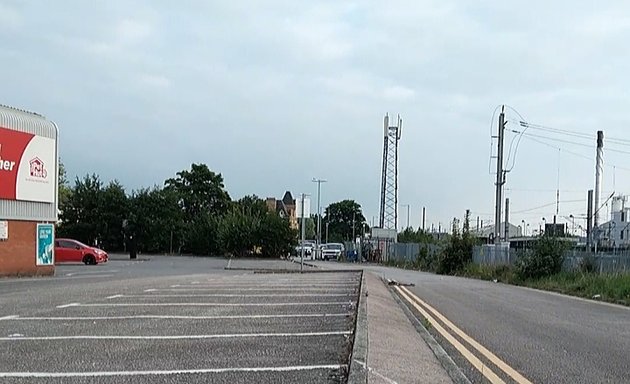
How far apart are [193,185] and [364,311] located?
87346 mm

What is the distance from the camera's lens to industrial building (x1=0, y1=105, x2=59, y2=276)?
1107 inches

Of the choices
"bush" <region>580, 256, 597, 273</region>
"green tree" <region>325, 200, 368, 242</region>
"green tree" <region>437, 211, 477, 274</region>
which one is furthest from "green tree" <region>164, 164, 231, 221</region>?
"bush" <region>580, 256, 597, 273</region>

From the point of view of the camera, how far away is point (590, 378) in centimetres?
839

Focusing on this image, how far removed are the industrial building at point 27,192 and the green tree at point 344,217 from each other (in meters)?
130

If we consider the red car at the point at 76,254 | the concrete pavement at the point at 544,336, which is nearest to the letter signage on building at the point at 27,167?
the red car at the point at 76,254

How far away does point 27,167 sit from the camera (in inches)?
1143

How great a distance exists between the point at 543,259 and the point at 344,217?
5258 inches

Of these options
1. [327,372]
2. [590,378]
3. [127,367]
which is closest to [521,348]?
[590,378]

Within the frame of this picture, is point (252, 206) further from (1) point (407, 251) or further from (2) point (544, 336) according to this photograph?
(2) point (544, 336)

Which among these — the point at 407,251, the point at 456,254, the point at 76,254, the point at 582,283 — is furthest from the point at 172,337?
the point at 407,251

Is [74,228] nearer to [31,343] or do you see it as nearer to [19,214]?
[19,214]

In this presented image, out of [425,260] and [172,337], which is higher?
[172,337]

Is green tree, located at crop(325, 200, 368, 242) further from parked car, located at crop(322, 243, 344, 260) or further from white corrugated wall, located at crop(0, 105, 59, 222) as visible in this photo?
white corrugated wall, located at crop(0, 105, 59, 222)

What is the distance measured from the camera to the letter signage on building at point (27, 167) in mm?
27953
